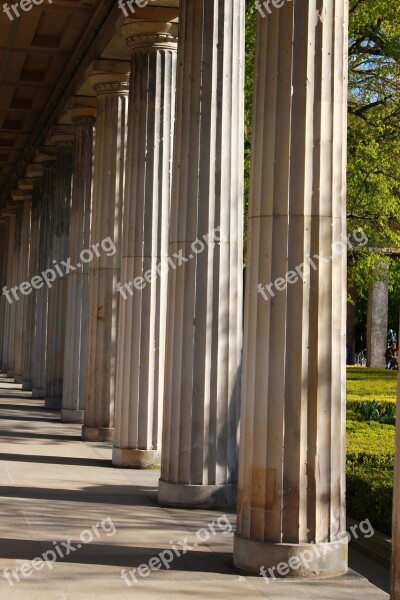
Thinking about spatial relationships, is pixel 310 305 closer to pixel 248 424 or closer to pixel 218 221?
pixel 248 424

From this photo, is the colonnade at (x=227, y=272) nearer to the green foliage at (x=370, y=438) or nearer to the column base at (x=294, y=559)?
the column base at (x=294, y=559)

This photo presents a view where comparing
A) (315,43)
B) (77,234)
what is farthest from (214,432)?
(77,234)

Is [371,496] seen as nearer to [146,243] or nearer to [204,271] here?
[204,271]

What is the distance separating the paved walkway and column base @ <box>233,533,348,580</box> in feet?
0.40

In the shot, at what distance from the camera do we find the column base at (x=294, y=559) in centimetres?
902

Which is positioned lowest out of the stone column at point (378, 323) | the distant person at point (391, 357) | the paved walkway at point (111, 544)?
the paved walkway at point (111, 544)

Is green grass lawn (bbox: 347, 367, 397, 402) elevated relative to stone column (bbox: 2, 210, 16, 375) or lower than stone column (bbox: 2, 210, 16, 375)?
lower

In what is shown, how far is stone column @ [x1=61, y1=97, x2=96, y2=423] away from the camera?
22.7 m

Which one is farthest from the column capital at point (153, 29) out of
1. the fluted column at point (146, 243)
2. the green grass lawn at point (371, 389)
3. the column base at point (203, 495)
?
the green grass lawn at point (371, 389)

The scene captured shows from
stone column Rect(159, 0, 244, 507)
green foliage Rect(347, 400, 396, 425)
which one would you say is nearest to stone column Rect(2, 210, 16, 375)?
green foliage Rect(347, 400, 396, 425)

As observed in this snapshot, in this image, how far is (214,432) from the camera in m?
12.4

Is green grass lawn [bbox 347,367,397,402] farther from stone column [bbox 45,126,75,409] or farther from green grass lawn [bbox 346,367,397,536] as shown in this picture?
stone column [bbox 45,126,75,409]

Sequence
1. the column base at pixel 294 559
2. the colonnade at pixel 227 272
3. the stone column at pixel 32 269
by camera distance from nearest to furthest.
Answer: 1. the column base at pixel 294 559
2. the colonnade at pixel 227 272
3. the stone column at pixel 32 269

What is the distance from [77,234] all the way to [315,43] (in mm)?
14338
